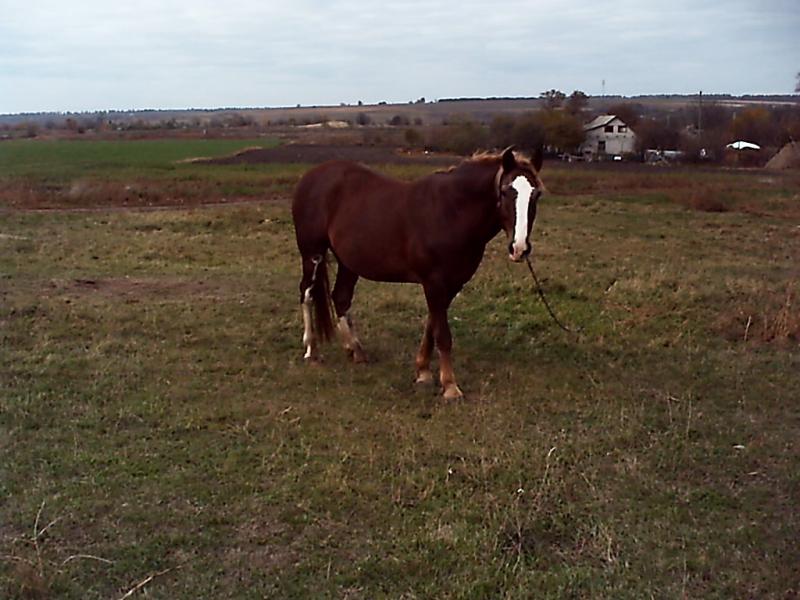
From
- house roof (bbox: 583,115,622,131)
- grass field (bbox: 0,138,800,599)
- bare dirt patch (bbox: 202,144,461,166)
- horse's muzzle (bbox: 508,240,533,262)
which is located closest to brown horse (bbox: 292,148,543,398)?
horse's muzzle (bbox: 508,240,533,262)

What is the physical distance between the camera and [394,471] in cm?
449

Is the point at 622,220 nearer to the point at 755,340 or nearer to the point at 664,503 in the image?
the point at 755,340

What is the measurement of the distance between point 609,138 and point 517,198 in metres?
44.8

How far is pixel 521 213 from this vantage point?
527 centimetres

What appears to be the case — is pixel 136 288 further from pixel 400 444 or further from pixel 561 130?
pixel 561 130

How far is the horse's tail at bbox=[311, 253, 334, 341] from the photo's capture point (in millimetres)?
7031

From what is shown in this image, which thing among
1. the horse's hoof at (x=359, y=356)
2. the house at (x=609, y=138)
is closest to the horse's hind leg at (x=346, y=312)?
the horse's hoof at (x=359, y=356)

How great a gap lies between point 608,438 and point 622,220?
47.5ft

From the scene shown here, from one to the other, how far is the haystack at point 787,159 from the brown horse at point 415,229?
29.3m

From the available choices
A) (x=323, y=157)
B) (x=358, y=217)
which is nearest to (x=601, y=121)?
(x=323, y=157)

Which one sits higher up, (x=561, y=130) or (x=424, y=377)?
(x=561, y=130)

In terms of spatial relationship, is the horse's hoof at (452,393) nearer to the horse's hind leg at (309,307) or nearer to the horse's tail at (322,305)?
the horse's hind leg at (309,307)

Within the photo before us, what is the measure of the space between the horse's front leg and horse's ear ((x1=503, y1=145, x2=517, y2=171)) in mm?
1213

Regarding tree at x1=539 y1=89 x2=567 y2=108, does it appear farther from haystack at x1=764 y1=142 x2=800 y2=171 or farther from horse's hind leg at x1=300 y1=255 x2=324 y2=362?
horse's hind leg at x1=300 y1=255 x2=324 y2=362
